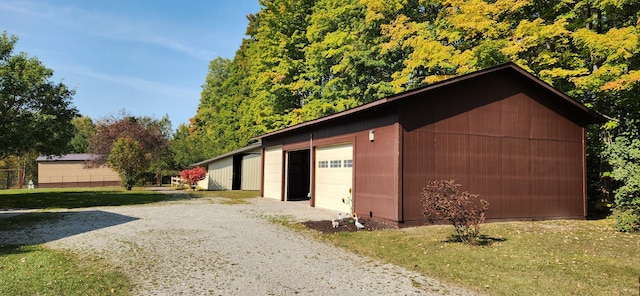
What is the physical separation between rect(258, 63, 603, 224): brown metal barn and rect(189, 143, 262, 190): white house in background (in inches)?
672

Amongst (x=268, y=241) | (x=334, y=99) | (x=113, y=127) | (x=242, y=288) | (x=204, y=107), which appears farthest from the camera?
(x=204, y=107)

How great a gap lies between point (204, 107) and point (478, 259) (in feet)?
172

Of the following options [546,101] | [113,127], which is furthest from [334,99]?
[113,127]

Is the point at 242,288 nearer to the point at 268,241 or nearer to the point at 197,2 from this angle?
the point at 268,241

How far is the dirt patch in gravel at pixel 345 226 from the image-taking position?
396 inches

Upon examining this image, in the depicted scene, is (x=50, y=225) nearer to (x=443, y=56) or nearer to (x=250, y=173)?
(x=443, y=56)

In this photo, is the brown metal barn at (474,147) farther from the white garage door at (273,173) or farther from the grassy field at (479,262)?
the white garage door at (273,173)

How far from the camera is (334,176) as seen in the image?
14656 millimetres

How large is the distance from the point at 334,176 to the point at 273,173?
7.27m

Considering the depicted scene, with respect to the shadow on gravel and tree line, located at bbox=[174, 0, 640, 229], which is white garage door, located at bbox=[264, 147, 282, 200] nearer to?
tree line, located at bbox=[174, 0, 640, 229]

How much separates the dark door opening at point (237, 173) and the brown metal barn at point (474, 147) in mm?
18514

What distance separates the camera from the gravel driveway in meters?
5.15

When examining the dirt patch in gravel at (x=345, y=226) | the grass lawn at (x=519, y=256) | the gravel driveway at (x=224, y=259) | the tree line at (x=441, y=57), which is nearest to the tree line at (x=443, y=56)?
the tree line at (x=441, y=57)

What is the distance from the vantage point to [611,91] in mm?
13766
